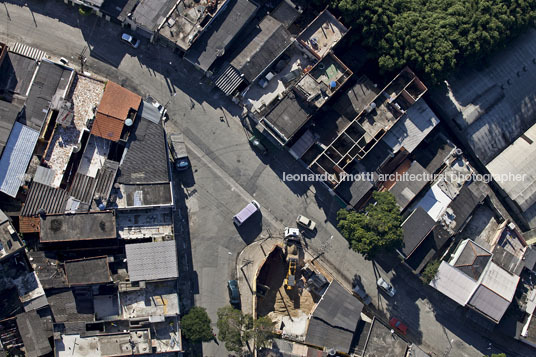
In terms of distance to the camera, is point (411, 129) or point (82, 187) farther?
point (411, 129)

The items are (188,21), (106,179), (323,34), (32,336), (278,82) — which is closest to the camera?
(32,336)

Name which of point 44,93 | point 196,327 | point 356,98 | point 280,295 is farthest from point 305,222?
point 44,93

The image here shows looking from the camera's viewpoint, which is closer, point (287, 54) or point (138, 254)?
point (138, 254)

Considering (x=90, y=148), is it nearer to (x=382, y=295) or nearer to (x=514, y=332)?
(x=382, y=295)

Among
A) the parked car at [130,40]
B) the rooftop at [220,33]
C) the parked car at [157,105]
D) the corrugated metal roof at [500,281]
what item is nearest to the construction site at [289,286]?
the corrugated metal roof at [500,281]

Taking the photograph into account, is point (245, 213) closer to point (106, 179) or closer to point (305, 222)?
point (305, 222)

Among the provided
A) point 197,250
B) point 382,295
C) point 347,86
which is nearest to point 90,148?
point 197,250

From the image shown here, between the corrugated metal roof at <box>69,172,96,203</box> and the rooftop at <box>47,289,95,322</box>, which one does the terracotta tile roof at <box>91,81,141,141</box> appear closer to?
the corrugated metal roof at <box>69,172,96,203</box>
